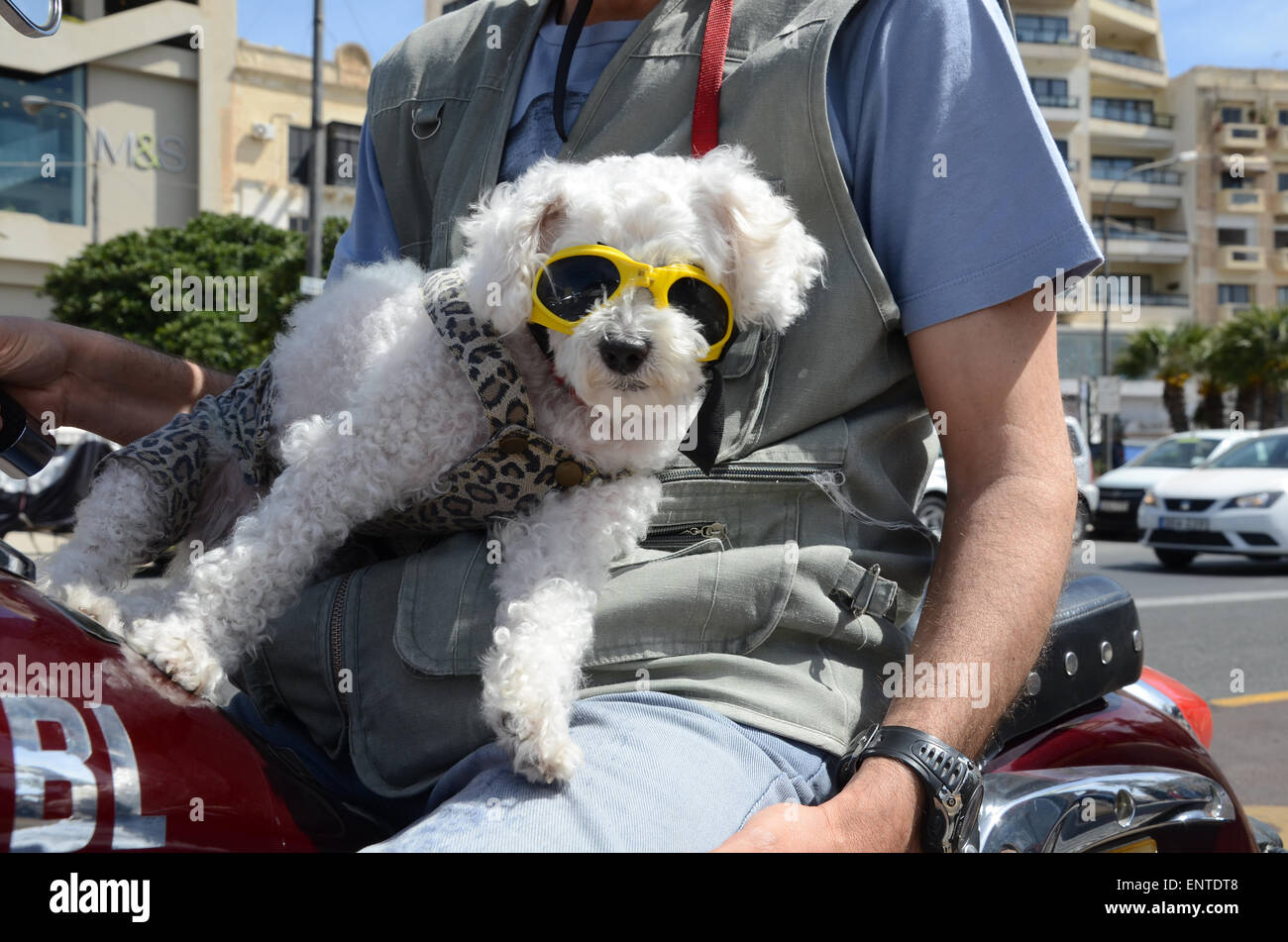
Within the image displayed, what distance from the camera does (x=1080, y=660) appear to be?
6.79ft

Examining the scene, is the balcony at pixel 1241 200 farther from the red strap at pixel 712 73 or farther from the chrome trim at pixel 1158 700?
the red strap at pixel 712 73

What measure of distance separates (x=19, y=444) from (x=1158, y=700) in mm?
2359

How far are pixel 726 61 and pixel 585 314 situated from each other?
48 centimetres

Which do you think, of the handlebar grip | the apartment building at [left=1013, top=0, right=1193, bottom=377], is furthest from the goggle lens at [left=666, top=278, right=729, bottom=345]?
the apartment building at [left=1013, top=0, right=1193, bottom=377]

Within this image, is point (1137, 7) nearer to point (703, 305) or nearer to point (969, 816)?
point (703, 305)

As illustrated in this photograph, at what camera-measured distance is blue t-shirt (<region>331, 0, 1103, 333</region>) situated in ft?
5.38

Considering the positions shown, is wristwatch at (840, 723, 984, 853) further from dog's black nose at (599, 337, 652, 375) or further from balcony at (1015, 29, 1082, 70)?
balcony at (1015, 29, 1082, 70)

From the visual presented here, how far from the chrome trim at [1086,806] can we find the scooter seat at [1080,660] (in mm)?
121

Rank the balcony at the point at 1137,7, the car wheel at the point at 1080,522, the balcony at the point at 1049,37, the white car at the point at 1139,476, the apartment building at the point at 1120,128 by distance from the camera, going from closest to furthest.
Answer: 1. the car wheel at the point at 1080,522
2. the white car at the point at 1139,476
3. the apartment building at the point at 1120,128
4. the balcony at the point at 1049,37
5. the balcony at the point at 1137,7

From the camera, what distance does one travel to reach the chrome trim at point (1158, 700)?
7.77ft

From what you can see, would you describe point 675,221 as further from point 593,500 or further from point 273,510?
point 273,510

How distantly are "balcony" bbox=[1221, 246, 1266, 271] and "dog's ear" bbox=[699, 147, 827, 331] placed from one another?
59606 millimetres

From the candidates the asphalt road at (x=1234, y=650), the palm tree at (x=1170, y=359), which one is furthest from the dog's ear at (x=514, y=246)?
the palm tree at (x=1170, y=359)
